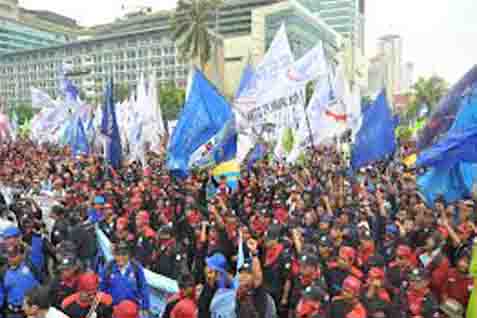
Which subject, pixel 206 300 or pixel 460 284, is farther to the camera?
pixel 460 284

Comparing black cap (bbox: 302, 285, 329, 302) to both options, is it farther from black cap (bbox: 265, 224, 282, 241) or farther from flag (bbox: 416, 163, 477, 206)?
flag (bbox: 416, 163, 477, 206)

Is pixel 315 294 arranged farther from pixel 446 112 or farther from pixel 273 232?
pixel 446 112

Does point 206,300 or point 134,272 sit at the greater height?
point 134,272

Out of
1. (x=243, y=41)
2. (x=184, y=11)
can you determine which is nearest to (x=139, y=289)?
(x=184, y=11)

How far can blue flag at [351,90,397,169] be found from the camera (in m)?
9.96

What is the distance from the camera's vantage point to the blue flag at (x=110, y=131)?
10.2m

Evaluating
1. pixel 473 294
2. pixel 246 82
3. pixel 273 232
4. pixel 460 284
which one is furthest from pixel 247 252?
pixel 246 82

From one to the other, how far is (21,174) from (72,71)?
95245 mm

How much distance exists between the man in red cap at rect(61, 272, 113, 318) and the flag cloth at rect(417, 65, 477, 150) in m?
5.46

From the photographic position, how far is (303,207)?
774cm

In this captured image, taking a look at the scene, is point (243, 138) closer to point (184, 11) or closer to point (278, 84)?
point (278, 84)

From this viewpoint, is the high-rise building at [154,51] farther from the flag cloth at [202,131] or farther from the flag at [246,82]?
the flag cloth at [202,131]

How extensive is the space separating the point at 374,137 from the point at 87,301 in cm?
762

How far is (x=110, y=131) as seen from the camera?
10297mm
